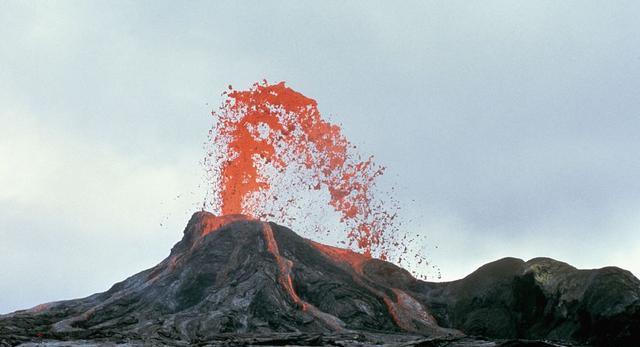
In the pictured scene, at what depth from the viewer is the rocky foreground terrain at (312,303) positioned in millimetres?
25703

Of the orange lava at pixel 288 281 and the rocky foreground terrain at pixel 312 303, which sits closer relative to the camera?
the rocky foreground terrain at pixel 312 303

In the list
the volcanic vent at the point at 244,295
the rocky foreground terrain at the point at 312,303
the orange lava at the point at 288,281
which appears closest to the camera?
the rocky foreground terrain at the point at 312,303

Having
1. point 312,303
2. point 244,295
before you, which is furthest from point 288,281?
point 244,295

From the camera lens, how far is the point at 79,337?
25344 mm

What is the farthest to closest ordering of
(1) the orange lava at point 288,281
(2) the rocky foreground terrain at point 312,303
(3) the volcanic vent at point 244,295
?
(1) the orange lava at point 288,281 → (3) the volcanic vent at point 244,295 → (2) the rocky foreground terrain at point 312,303

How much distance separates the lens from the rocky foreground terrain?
25.7 meters

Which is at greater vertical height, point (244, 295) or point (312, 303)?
point (244, 295)

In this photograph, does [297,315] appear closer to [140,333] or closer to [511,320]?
[140,333]

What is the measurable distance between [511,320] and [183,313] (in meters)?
16.9

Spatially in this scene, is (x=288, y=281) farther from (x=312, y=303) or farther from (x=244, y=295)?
(x=244, y=295)

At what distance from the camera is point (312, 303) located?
34062 mm

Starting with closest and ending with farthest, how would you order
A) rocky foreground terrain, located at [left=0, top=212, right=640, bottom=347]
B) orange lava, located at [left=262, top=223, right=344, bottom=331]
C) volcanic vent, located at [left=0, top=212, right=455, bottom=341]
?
rocky foreground terrain, located at [left=0, top=212, right=640, bottom=347] → volcanic vent, located at [left=0, top=212, right=455, bottom=341] → orange lava, located at [left=262, top=223, right=344, bottom=331]

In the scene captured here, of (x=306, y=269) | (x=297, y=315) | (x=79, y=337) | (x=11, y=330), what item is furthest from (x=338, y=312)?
(x=11, y=330)

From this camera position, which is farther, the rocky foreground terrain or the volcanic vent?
the volcanic vent
